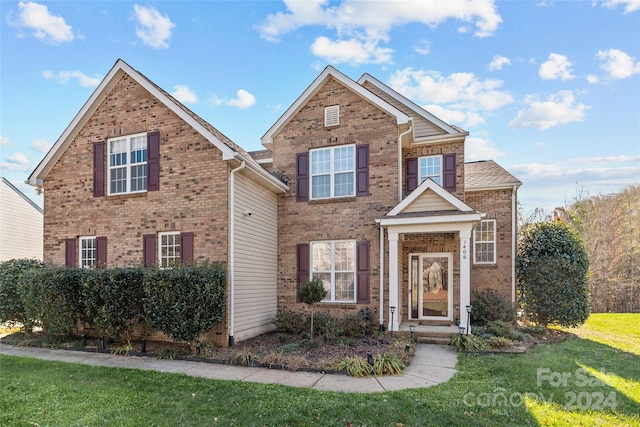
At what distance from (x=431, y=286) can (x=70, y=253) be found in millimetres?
11664

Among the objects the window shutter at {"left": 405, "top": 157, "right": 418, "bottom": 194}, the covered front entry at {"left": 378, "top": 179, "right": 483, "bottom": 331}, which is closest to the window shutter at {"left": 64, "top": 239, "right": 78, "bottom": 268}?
the covered front entry at {"left": 378, "top": 179, "right": 483, "bottom": 331}

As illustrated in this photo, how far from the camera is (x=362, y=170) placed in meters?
11.4

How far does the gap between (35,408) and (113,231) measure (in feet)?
21.2

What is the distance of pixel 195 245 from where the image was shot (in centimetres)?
977

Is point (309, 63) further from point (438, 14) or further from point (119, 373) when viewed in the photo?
point (119, 373)

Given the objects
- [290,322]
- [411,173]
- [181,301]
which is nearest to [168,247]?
[181,301]

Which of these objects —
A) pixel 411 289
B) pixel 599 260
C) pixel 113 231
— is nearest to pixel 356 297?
pixel 411 289

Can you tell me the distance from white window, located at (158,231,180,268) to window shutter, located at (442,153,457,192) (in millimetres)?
8506

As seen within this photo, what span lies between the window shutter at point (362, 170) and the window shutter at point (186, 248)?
516 centimetres

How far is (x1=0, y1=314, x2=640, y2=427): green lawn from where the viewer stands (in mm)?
4668

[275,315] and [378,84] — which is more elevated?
[378,84]

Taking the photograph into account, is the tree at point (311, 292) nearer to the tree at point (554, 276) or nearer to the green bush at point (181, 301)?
the green bush at point (181, 301)

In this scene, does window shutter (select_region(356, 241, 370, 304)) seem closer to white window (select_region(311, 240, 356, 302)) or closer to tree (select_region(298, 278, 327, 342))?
white window (select_region(311, 240, 356, 302))

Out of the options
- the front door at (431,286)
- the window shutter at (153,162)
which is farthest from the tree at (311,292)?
the window shutter at (153,162)
